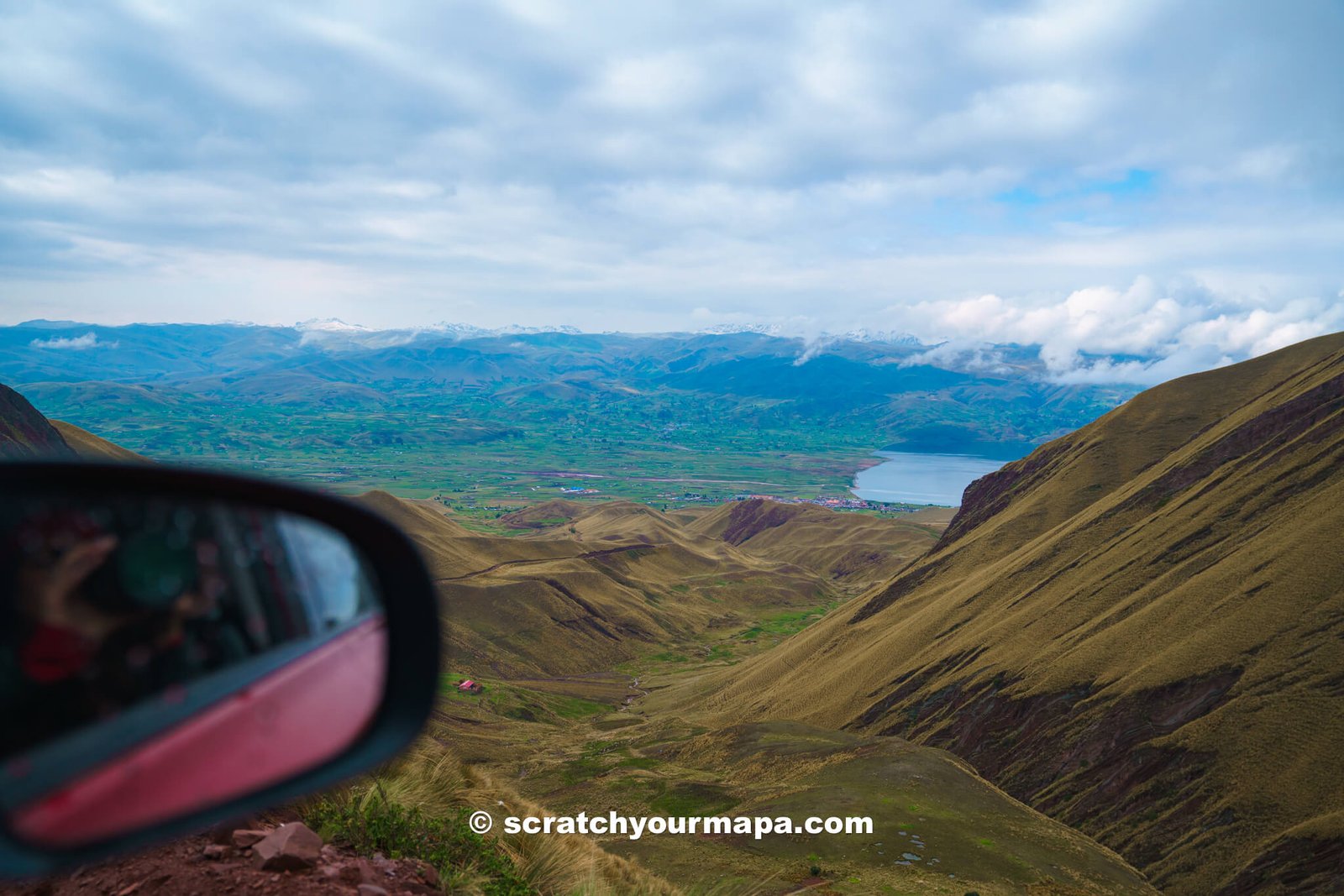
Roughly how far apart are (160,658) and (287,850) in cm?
483

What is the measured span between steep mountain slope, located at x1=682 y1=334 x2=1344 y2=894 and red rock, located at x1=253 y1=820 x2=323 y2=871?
32616mm

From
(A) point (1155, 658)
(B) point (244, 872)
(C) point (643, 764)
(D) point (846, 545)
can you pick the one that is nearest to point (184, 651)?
(B) point (244, 872)

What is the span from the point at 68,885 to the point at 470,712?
61.8 m

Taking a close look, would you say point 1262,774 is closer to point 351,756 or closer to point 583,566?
point 351,756

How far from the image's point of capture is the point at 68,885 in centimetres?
536

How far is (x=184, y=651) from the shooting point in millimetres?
2391

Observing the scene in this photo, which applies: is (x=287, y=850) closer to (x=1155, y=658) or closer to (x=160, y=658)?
(x=160, y=658)

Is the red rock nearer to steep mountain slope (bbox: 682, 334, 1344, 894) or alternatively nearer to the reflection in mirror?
the reflection in mirror

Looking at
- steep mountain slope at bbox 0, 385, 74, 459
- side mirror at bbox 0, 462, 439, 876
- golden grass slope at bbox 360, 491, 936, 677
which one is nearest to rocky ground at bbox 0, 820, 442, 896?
side mirror at bbox 0, 462, 439, 876

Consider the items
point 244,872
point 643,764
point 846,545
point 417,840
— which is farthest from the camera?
point 846,545

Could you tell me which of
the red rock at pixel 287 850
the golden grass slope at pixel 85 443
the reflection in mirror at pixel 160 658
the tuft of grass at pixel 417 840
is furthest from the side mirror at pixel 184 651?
the golden grass slope at pixel 85 443

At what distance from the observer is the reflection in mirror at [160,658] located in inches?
76.7

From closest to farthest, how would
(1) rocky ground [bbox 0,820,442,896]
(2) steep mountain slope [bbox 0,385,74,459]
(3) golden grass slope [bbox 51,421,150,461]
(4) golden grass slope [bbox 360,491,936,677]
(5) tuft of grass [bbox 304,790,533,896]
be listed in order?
(1) rocky ground [bbox 0,820,442,896] → (5) tuft of grass [bbox 304,790,533,896] → (2) steep mountain slope [bbox 0,385,74,459] → (3) golden grass slope [bbox 51,421,150,461] → (4) golden grass slope [bbox 360,491,936,677]

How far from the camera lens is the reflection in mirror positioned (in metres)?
1.95
